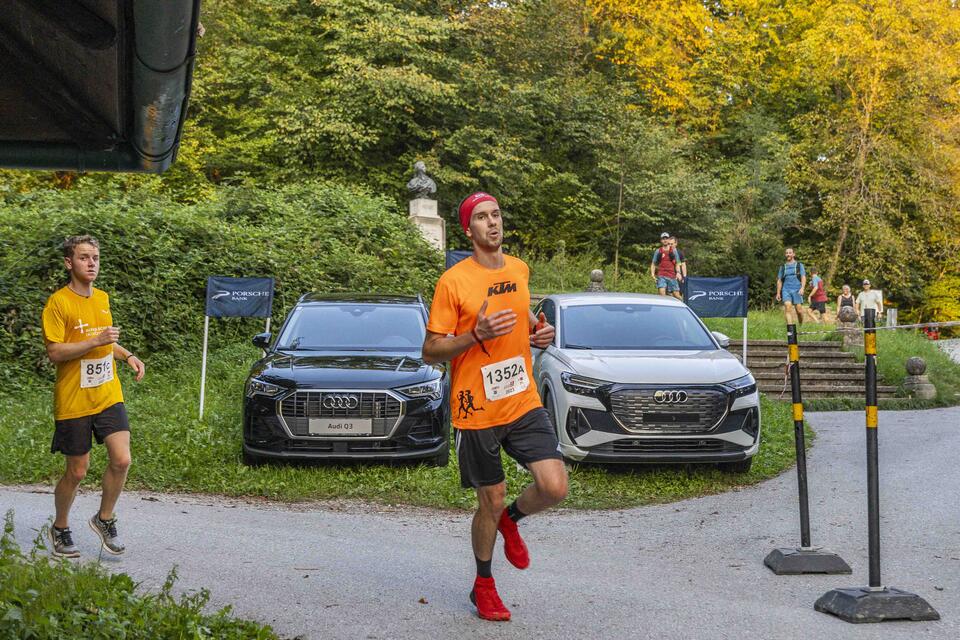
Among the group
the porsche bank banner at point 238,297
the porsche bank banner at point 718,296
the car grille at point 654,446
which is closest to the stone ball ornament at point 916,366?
the porsche bank banner at point 718,296

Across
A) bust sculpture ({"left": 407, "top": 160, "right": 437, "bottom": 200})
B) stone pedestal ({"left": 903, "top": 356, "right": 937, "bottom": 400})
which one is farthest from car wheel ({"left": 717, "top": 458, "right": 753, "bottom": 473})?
bust sculpture ({"left": 407, "top": 160, "right": 437, "bottom": 200})

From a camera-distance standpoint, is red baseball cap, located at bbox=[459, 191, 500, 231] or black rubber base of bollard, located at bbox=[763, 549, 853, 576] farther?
black rubber base of bollard, located at bbox=[763, 549, 853, 576]

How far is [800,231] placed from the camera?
42.7 metres

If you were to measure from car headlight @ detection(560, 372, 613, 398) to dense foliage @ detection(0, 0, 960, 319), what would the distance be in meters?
20.5

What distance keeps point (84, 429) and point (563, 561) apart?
3.23m

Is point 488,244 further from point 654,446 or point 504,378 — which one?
point 654,446

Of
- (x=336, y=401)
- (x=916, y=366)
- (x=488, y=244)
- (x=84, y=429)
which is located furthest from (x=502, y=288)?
(x=916, y=366)

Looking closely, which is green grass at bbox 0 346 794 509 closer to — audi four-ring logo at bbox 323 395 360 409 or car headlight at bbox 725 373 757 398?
audi four-ring logo at bbox 323 395 360 409

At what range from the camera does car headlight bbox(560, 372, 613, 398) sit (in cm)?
989

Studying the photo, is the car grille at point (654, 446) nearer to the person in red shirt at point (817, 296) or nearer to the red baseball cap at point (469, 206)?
the red baseball cap at point (469, 206)

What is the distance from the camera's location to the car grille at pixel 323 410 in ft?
32.1

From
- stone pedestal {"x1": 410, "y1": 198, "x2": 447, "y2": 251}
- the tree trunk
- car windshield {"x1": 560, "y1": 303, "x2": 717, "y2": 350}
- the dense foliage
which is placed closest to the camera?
car windshield {"x1": 560, "y1": 303, "x2": 717, "y2": 350}

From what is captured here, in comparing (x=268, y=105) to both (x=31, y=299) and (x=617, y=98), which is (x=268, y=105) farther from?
(x=31, y=299)

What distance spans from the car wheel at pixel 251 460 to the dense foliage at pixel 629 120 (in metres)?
18.8
